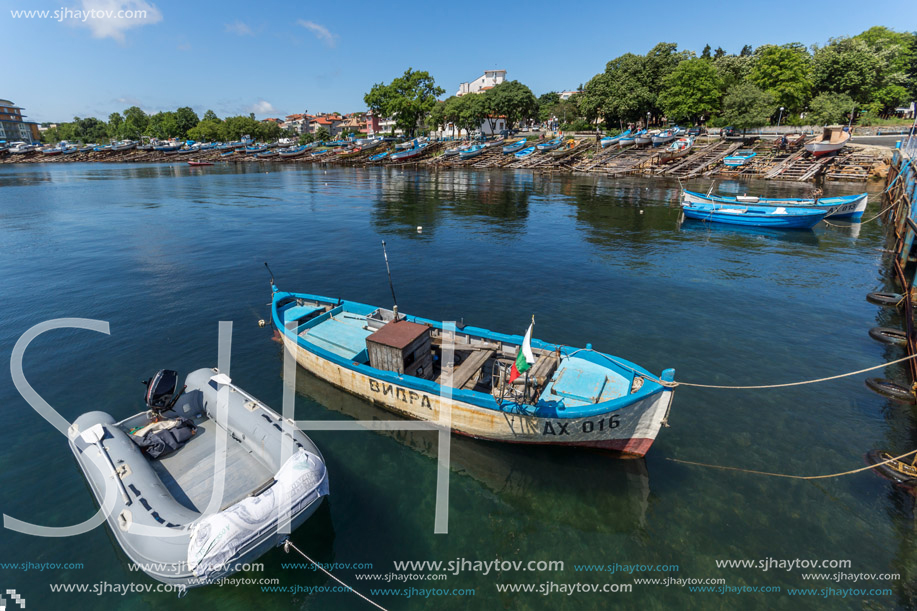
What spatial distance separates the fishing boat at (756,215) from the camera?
37.2m

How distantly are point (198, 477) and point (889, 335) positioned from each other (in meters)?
27.8

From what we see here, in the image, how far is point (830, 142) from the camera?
62188 mm

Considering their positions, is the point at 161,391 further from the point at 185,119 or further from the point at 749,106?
the point at 185,119

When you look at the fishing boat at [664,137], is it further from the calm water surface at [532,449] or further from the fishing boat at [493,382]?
the fishing boat at [493,382]

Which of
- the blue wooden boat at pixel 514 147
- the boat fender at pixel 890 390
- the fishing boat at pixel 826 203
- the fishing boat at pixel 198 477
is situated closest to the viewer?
the fishing boat at pixel 198 477

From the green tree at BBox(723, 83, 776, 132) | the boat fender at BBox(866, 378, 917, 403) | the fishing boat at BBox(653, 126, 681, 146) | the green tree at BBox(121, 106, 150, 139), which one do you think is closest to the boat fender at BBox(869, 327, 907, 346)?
the boat fender at BBox(866, 378, 917, 403)

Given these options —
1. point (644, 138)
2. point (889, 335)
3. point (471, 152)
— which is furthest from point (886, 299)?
point (471, 152)

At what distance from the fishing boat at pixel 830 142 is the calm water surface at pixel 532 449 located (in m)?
33.2

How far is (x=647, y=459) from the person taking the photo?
1260 centimetres

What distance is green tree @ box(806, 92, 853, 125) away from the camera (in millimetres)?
74750

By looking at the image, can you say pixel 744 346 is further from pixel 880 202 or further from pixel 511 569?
pixel 880 202

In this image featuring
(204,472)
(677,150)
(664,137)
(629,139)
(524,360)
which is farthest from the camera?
(629,139)

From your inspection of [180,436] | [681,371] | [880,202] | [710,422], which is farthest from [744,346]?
[880,202]

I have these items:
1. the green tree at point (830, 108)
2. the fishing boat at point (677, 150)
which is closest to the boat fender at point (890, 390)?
the fishing boat at point (677, 150)
